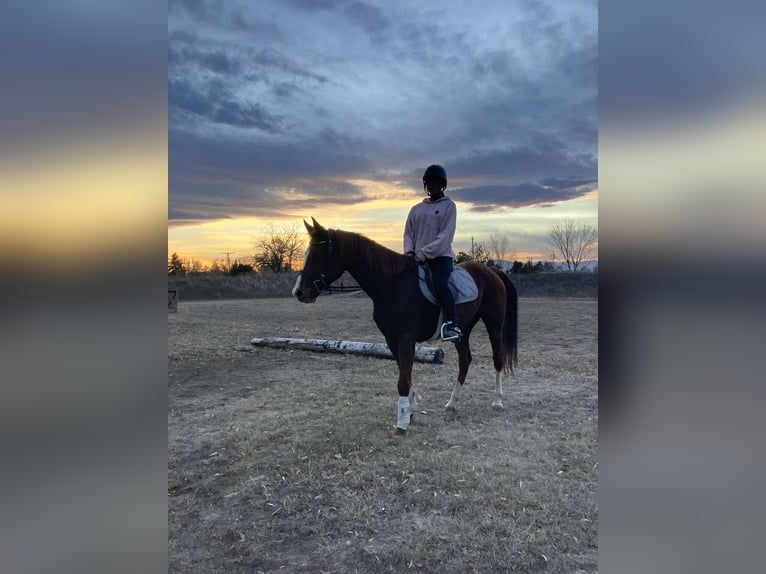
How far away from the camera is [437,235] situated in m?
4.00

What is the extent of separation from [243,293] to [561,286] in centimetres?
1386

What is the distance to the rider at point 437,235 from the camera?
3.95m

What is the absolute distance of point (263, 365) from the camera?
758 cm

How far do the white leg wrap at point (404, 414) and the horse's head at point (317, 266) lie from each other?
4.57 ft

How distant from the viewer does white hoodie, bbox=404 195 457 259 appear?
3924 millimetres

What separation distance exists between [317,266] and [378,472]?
1834 mm

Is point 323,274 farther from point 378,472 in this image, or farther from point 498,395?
point 498,395

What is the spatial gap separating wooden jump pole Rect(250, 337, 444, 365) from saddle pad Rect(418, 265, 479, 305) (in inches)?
111

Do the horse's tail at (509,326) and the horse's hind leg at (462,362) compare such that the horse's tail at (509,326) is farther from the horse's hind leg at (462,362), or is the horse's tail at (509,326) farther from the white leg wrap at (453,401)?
the white leg wrap at (453,401)

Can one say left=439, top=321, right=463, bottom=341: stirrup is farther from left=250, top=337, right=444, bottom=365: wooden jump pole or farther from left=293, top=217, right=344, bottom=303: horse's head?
left=250, top=337, right=444, bottom=365: wooden jump pole

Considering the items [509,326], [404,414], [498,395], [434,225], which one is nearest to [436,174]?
[434,225]
